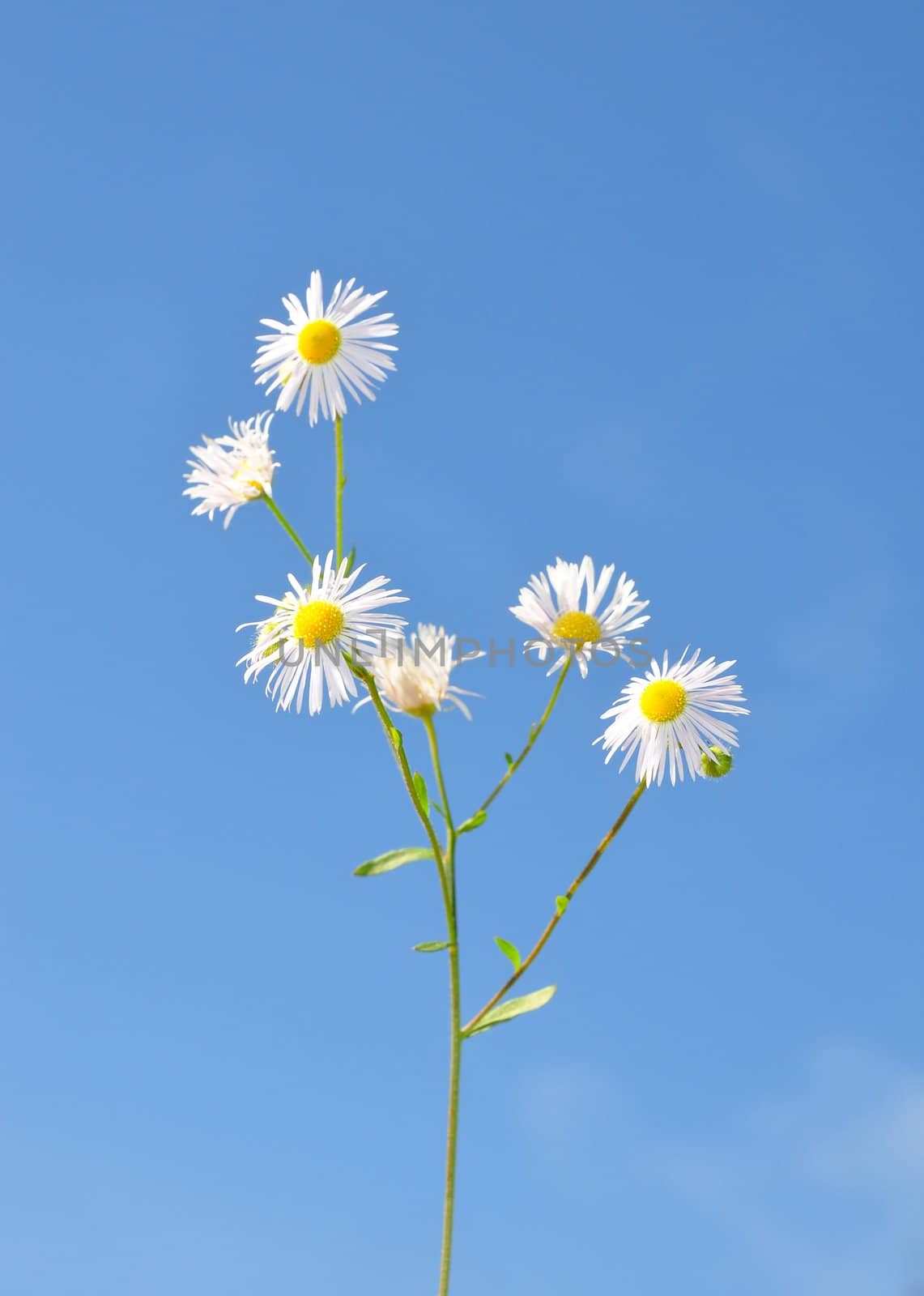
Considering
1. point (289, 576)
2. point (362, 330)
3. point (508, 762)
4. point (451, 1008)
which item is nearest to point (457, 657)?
point (508, 762)

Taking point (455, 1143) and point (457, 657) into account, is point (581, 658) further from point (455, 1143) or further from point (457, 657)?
point (455, 1143)

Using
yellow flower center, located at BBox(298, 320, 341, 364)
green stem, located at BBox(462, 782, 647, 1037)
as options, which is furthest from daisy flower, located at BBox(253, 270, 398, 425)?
green stem, located at BBox(462, 782, 647, 1037)

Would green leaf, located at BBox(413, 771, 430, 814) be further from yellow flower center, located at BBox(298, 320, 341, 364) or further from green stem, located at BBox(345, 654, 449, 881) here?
yellow flower center, located at BBox(298, 320, 341, 364)

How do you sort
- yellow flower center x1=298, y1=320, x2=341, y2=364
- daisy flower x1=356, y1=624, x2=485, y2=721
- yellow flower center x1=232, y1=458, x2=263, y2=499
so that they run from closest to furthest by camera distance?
daisy flower x1=356, y1=624, x2=485, y2=721 → yellow flower center x1=232, y1=458, x2=263, y2=499 → yellow flower center x1=298, y1=320, x2=341, y2=364

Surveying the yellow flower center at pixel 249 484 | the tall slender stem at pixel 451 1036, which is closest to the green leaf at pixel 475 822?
the tall slender stem at pixel 451 1036

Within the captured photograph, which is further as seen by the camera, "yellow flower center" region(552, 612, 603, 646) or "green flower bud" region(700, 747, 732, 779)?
"green flower bud" region(700, 747, 732, 779)

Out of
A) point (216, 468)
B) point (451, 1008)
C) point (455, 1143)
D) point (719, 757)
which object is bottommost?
point (455, 1143)

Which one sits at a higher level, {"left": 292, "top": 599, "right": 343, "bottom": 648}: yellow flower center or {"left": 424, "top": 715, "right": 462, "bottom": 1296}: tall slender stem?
{"left": 292, "top": 599, "right": 343, "bottom": 648}: yellow flower center
